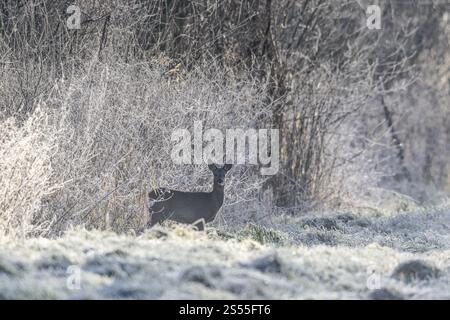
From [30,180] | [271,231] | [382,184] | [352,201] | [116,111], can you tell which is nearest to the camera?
[30,180]

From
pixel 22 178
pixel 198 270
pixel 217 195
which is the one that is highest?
pixel 22 178

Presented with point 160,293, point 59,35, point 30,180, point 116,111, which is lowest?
point 160,293

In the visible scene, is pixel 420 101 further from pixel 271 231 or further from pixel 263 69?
pixel 271 231

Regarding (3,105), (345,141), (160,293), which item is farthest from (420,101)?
(160,293)

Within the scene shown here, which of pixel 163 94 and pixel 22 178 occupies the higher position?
pixel 163 94

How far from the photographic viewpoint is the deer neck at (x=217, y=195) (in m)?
13.1

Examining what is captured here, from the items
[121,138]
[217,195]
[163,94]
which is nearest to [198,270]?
[217,195]

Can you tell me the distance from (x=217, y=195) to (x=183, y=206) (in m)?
0.57

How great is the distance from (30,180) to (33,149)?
386mm

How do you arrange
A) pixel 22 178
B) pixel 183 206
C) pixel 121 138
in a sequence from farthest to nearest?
1. pixel 121 138
2. pixel 183 206
3. pixel 22 178

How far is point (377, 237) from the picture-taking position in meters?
13.9

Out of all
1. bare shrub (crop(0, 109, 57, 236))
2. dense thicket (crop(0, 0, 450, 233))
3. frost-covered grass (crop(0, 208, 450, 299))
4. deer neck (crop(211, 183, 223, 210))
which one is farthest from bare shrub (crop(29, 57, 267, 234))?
frost-covered grass (crop(0, 208, 450, 299))

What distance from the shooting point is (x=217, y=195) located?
13.1 metres

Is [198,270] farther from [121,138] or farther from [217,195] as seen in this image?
[121,138]
